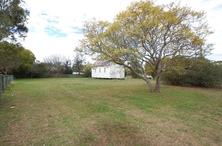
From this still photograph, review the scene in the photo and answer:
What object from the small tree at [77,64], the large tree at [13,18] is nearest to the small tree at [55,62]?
the small tree at [77,64]

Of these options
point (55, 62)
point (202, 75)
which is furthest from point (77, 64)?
point (202, 75)

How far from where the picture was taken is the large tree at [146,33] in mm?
7352

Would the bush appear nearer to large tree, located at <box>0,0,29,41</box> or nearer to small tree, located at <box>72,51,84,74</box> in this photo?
large tree, located at <box>0,0,29,41</box>

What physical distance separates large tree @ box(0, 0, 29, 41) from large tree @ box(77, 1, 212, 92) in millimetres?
3280

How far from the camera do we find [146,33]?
7.82 metres

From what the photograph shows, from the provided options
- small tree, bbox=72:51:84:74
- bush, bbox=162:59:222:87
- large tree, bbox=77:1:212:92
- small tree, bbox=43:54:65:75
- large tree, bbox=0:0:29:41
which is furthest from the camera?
small tree, bbox=72:51:84:74

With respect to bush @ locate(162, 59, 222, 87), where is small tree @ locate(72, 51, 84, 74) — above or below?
above

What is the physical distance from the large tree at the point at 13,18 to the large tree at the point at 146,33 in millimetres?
3280

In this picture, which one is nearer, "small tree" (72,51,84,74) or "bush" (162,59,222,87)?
"bush" (162,59,222,87)

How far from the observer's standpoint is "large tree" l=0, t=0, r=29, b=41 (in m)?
3.90

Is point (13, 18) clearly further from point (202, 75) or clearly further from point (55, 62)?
point (55, 62)

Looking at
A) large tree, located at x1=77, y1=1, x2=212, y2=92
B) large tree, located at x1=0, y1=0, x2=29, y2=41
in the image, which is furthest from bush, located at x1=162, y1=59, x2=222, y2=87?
large tree, located at x1=0, y1=0, x2=29, y2=41

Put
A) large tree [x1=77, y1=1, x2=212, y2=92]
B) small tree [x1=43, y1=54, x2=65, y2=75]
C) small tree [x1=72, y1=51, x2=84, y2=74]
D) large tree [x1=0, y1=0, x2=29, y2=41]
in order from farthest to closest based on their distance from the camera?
small tree [x1=72, y1=51, x2=84, y2=74] → small tree [x1=43, y1=54, x2=65, y2=75] → large tree [x1=77, y1=1, x2=212, y2=92] → large tree [x1=0, y1=0, x2=29, y2=41]

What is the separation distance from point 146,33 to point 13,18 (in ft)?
23.6
